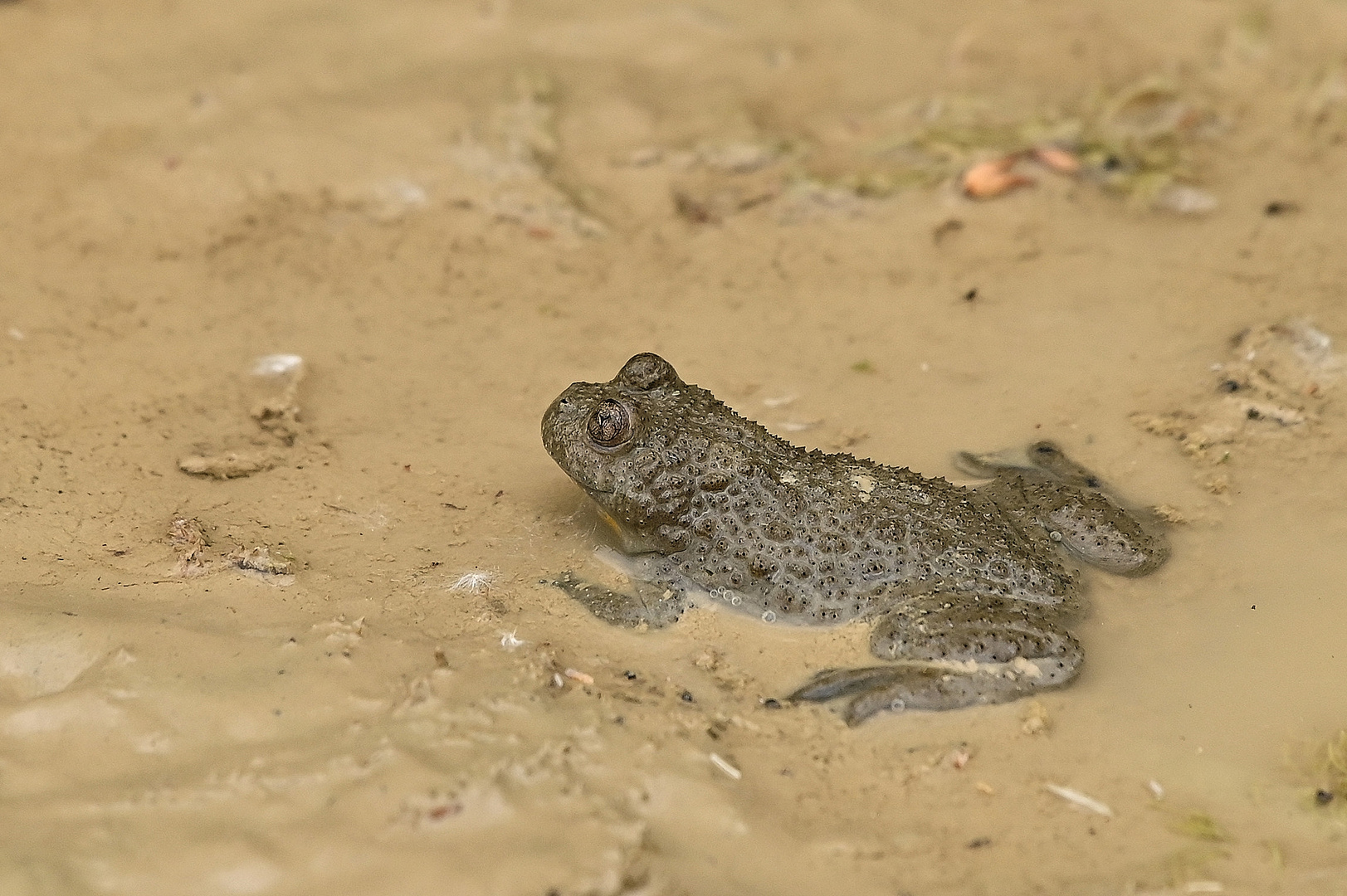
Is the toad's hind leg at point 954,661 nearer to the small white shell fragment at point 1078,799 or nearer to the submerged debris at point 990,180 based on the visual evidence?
the small white shell fragment at point 1078,799

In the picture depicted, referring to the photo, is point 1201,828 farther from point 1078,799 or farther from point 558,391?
point 558,391

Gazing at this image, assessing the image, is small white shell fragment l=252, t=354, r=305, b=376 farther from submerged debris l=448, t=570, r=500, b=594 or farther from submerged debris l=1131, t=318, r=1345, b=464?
submerged debris l=1131, t=318, r=1345, b=464

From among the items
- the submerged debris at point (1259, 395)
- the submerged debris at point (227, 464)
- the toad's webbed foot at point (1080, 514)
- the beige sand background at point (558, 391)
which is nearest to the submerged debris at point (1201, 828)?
the beige sand background at point (558, 391)

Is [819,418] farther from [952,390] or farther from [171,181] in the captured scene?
[171,181]

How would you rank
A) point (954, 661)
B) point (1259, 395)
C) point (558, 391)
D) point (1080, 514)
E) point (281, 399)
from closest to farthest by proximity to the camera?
point (954, 661) < point (1080, 514) < point (1259, 395) < point (281, 399) < point (558, 391)

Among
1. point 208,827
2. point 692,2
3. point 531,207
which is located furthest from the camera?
point 692,2

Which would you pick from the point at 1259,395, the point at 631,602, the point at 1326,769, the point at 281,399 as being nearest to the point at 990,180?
the point at 1259,395

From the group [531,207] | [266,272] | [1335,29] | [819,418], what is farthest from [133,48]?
[1335,29]
